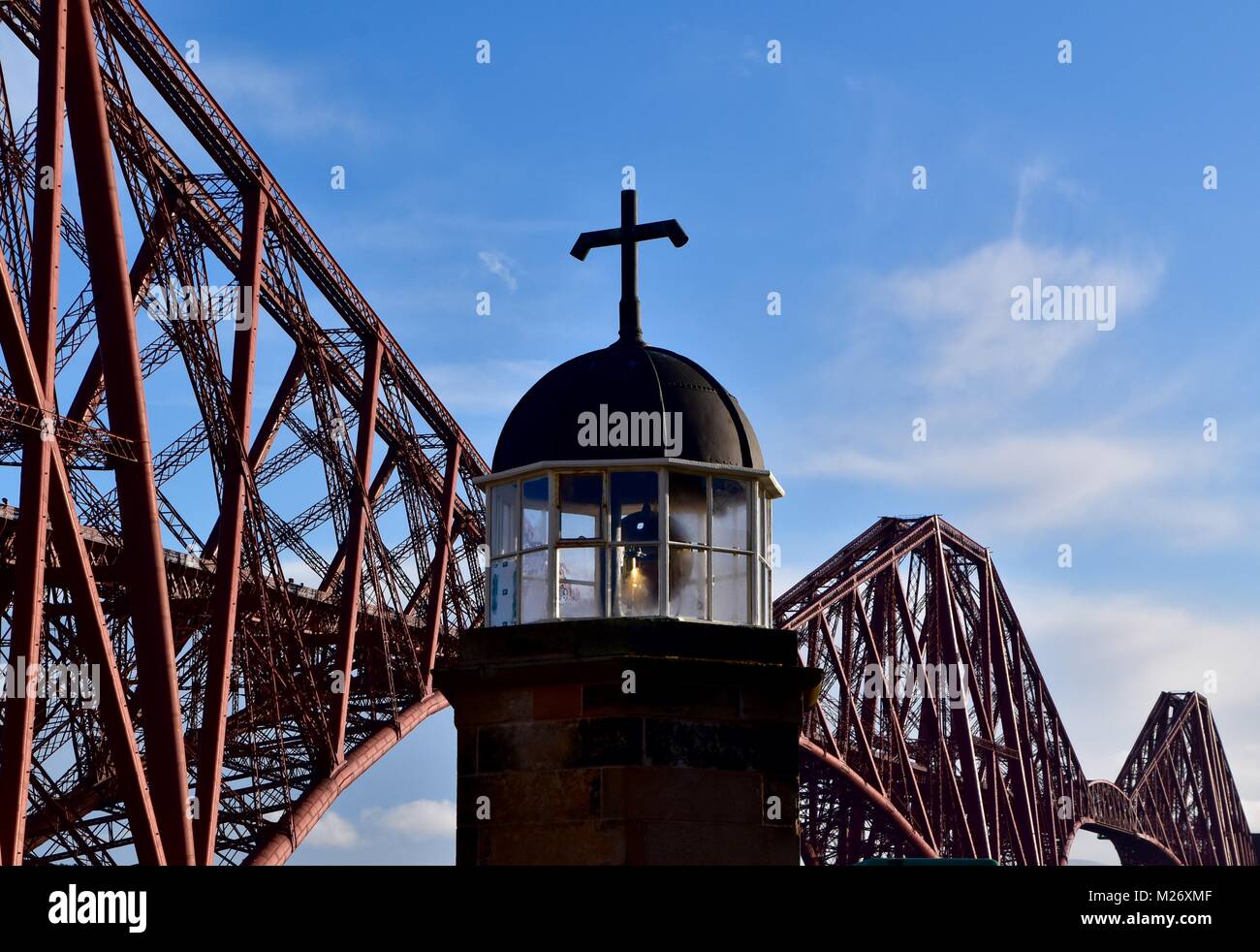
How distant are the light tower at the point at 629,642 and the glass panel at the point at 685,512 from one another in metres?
0.01

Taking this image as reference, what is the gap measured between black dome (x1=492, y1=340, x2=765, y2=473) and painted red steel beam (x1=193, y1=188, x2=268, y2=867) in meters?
25.0

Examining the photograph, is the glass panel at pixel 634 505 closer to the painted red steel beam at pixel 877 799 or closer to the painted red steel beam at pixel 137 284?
the painted red steel beam at pixel 137 284

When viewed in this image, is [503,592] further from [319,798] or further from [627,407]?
[319,798]

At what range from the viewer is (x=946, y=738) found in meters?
Result: 114

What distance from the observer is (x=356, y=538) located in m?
53.1

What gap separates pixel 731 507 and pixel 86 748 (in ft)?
107

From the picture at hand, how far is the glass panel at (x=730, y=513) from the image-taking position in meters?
14.0

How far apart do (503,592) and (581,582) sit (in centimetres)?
76

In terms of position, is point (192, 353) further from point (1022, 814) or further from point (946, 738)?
point (1022, 814)

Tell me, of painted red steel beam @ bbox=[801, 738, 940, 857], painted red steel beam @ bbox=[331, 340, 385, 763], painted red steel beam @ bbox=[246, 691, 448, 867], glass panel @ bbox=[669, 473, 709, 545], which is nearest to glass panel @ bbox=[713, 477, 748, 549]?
glass panel @ bbox=[669, 473, 709, 545]

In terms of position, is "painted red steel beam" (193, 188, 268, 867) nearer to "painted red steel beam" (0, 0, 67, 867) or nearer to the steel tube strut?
the steel tube strut

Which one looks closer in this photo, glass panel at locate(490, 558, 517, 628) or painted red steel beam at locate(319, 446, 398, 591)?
glass panel at locate(490, 558, 517, 628)

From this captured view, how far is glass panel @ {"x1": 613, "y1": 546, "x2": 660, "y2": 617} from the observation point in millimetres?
13586

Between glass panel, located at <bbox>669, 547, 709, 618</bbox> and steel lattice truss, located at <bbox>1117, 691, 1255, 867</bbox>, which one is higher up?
steel lattice truss, located at <bbox>1117, 691, 1255, 867</bbox>
